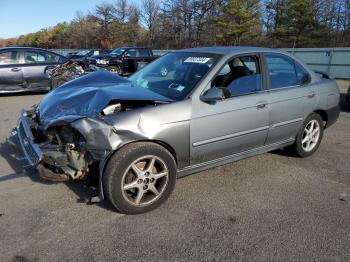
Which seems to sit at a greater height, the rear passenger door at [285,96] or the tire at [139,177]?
the rear passenger door at [285,96]

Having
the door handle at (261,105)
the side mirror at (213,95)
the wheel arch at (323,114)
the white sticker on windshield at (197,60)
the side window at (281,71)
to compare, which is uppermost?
the white sticker on windshield at (197,60)

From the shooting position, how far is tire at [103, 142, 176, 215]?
340 centimetres

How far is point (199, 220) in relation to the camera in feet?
11.6

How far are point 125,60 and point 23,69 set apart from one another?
821 cm

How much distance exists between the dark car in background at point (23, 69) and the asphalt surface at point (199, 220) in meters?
7.05

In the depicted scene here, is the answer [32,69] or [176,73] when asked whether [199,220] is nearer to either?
[176,73]

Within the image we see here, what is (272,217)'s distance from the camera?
11.9ft

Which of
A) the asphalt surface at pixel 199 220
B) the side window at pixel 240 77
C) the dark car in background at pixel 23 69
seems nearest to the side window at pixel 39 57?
the dark car in background at pixel 23 69

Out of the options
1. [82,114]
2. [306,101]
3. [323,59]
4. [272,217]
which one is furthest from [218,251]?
[323,59]

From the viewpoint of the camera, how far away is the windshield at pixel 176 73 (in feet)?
13.6

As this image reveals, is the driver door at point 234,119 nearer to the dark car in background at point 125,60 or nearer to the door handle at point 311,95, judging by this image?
the door handle at point 311,95

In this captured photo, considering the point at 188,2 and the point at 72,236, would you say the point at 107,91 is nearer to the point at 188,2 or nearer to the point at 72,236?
the point at 72,236

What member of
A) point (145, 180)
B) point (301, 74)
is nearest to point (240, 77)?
point (301, 74)

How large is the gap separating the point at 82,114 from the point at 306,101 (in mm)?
3111
